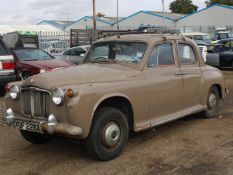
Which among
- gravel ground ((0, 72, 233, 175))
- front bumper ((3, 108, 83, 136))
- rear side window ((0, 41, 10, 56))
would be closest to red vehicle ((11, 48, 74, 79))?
rear side window ((0, 41, 10, 56))

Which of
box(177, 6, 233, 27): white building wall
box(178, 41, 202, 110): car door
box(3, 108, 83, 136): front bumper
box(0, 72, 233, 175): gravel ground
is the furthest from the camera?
box(177, 6, 233, 27): white building wall

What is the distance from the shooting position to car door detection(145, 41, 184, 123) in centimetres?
643

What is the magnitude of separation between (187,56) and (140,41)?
1259mm

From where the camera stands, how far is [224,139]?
6660 millimetres

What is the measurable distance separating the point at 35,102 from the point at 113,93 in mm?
1082

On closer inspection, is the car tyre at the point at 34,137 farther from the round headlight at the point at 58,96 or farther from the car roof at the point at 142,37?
the car roof at the point at 142,37

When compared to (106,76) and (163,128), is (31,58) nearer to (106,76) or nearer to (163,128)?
(163,128)

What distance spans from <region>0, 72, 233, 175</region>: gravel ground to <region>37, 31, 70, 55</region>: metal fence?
703 inches

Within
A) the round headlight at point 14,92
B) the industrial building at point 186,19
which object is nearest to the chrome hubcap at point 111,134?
the round headlight at point 14,92

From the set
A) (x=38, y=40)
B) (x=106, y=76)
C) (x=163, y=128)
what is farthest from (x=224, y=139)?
(x=38, y=40)

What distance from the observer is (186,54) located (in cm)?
756

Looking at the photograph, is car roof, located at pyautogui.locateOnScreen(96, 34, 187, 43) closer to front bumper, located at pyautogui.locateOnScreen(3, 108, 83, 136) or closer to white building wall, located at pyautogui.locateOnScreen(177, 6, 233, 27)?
front bumper, located at pyautogui.locateOnScreen(3, 108, 83, 136)

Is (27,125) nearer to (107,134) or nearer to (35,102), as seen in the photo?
(35,102)

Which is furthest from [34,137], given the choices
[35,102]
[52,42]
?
[52,42]
